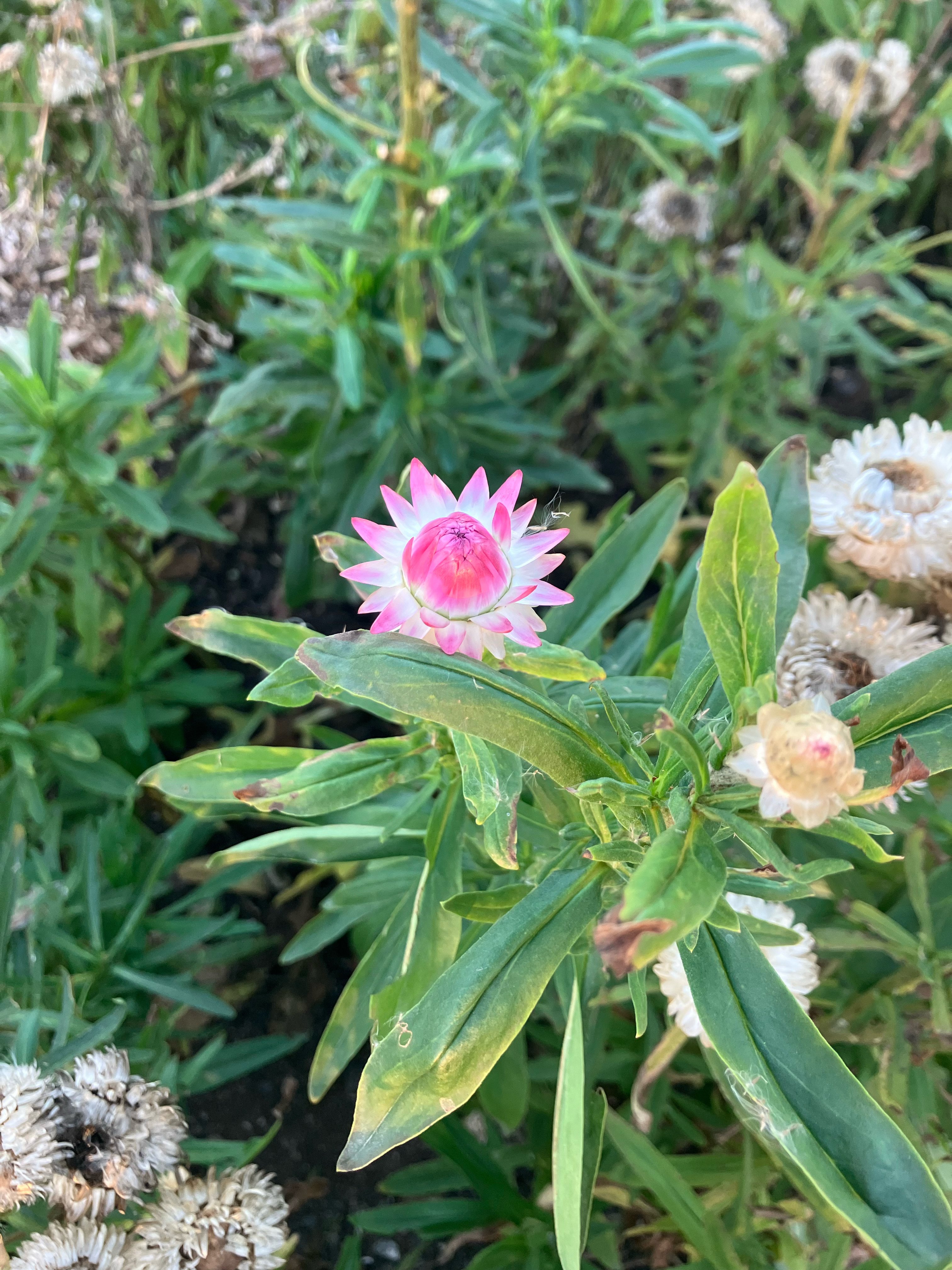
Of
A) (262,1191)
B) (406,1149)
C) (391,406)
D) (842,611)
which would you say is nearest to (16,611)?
(391,406)

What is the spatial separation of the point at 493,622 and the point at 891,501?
1.56ft

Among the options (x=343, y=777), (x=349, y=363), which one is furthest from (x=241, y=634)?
(x=349, y=363)

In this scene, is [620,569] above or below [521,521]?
below

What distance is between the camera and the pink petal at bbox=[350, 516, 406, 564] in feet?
1.82

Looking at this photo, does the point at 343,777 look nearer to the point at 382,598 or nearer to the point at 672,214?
the point at 382,598

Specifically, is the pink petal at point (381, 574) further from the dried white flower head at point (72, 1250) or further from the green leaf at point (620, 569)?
the dried white flower head at point (72, 1250)

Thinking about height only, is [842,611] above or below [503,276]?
below

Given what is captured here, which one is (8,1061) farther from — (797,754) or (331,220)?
(331,220)

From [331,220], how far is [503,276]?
17.1 inches

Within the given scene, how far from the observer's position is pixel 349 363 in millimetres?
1241

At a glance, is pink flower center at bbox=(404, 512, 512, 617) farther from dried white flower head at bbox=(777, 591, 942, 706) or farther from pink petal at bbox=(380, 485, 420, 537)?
dried white flower head at bbox=(777, 591, 942, 706)

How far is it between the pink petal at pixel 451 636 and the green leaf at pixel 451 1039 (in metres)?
0.19

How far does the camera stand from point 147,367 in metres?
1.27

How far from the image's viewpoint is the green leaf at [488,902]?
667 millimetres
